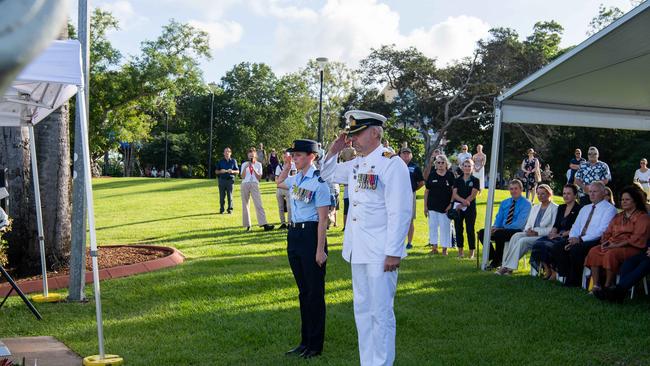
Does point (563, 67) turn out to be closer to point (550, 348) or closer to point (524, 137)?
point (550, 348)

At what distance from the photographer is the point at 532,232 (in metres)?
11.7

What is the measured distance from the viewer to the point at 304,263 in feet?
21.3

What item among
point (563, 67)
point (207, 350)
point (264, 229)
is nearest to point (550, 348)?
point (207, 350)

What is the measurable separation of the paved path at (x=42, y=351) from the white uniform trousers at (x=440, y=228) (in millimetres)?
8382

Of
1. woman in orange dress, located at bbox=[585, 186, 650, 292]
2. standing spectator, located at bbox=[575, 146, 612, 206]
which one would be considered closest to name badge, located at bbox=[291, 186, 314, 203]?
woman in orange dress, located at bbox=[585, 186, 650, 292]

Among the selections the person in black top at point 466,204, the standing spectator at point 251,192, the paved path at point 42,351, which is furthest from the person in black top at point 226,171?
the paved path at point 42,351

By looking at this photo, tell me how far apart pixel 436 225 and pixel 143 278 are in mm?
6156

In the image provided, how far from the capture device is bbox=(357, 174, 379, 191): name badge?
547 centimetres

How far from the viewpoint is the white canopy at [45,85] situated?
227 inches

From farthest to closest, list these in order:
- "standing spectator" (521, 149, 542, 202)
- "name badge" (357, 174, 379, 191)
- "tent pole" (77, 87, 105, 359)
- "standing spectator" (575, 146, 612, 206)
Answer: "standing spectator" (521, 149, 542, 202) < "standing spectator" (575, 146, 612, 206) < "tent pole" (77, 87, 105, 359) < "name badge" (357, 174, 379, 191)

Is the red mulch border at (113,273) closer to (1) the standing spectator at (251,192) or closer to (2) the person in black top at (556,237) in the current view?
(1) the standing spectator at (251,192)

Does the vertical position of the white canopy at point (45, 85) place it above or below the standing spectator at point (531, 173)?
above

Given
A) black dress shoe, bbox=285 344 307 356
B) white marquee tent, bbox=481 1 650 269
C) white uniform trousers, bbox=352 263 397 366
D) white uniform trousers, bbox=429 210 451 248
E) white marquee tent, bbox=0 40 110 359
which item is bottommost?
black dress shoe, bbox=285 344 307 356

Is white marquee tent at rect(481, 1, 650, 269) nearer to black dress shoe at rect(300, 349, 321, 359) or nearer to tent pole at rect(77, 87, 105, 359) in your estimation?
black dress shoe at rect(300, 349, 321, 359)
